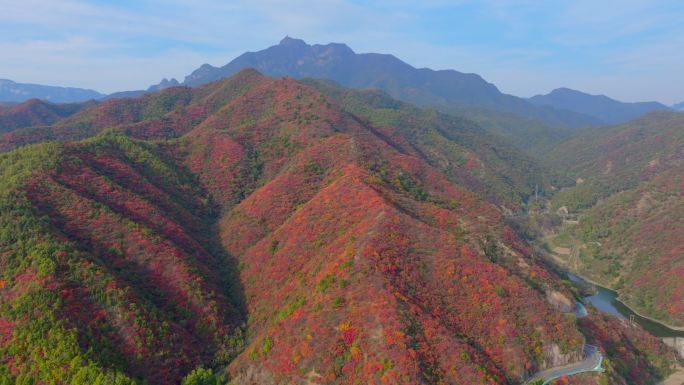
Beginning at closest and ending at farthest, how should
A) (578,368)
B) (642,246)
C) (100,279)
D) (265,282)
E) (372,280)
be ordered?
(578,368) → (372,280) → (100,279) → (265,282) → (642,246)

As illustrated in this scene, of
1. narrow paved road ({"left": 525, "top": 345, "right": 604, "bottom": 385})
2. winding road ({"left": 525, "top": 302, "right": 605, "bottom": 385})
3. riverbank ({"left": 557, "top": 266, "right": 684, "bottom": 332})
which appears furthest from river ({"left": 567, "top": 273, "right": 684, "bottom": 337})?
narrow paved road ({"left": 525, "top": 345, "right": 604, "bottom": 385})

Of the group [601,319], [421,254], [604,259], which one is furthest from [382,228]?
[604,259]

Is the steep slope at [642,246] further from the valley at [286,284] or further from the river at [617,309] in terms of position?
the river at [617,309]

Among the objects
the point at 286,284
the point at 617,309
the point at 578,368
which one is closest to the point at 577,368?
the point at 578,368

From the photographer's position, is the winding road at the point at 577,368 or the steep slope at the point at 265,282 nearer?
the steep slope at the point at 265,282

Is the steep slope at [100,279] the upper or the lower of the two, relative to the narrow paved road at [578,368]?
upper

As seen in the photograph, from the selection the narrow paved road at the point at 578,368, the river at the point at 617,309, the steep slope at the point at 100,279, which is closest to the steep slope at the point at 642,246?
the river at the point at 617,309

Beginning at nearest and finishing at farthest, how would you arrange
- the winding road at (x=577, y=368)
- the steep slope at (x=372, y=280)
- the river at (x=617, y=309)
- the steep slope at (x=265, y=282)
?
the steep slope at (x=265, y=282), the steep slope at (x=372, y=280), the winding road at (x=577, y=368), the river at (x=617, y=309)

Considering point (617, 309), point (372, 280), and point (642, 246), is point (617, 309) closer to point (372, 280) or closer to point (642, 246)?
point (642, 246)
